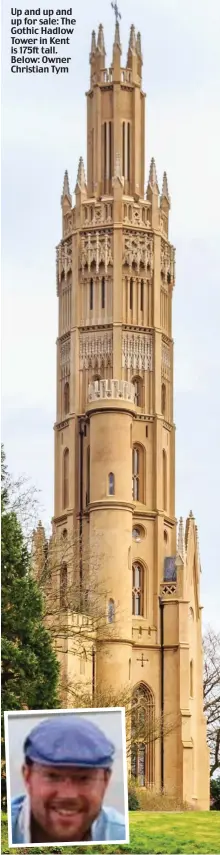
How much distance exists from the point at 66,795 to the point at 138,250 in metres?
66.4

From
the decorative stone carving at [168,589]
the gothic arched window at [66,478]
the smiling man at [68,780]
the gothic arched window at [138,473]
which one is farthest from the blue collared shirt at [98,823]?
the gothic arched window at [66,478]

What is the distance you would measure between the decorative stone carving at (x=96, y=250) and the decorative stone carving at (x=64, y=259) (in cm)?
119

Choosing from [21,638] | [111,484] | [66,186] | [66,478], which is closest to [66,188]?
[66,186]

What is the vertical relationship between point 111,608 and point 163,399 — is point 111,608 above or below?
below

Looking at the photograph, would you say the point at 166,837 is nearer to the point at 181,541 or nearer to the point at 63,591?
the point at 63,591

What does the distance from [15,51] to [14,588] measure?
12856 mm

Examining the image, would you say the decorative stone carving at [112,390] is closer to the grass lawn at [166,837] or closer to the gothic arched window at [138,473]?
the gothic arched window at [138,473]

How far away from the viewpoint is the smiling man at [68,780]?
22.6 m

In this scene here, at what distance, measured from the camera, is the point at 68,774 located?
22531 millimetres

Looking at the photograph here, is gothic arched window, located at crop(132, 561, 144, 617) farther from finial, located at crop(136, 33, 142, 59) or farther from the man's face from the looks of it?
the man's face

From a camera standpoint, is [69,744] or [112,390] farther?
[112,390]

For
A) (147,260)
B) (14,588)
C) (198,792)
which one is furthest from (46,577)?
(147,260)

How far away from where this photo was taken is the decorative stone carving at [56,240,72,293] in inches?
3477

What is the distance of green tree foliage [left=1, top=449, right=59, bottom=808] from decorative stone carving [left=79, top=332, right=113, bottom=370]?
48.2 meters
